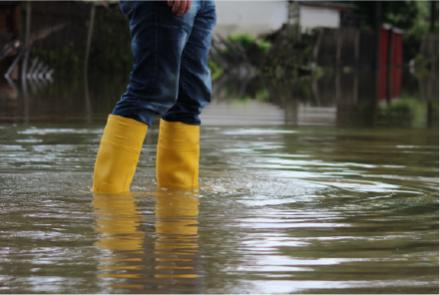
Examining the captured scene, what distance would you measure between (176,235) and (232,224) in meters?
0.34

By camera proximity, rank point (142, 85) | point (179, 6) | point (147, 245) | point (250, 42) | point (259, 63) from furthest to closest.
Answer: point (250, 42), point (259, 63), point (142, 85), point (179, 6), point (147, 245)

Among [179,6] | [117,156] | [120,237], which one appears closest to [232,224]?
[120,237]

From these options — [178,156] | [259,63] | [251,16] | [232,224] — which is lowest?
[259,63]

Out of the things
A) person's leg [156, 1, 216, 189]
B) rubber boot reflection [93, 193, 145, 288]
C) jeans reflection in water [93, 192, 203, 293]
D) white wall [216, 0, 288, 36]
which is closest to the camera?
jeans reflection in water [93, 192, 203, 293]

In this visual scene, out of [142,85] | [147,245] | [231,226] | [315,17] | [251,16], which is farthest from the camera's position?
[315,17]

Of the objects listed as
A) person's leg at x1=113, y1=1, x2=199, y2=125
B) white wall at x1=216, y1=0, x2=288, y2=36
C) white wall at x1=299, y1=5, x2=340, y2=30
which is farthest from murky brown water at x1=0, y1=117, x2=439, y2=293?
white wall at x1=299, y1=5, x2=340, y2=30

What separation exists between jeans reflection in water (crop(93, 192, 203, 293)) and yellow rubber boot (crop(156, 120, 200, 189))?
1.16 feet

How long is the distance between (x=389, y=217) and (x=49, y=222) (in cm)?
124

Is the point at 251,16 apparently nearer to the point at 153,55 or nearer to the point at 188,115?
the point at 188,115

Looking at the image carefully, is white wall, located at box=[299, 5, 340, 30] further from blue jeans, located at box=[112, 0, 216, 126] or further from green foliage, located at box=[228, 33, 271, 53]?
blue jeans, located at box=[112, 0, 216, 126]

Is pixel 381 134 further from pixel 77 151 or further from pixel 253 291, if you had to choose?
pixel 253 291

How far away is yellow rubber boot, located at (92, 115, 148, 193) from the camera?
17.3ft

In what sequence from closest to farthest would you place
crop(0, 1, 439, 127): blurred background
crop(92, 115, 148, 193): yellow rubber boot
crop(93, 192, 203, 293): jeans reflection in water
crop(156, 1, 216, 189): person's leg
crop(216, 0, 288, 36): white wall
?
crop(93, 192, 203, 293): jeans reflection in water < crop(92, 115, 148, 193): yellow rubber boot < crop(156, 1, 216, 189): person's leg < crop(0, 1, 439, 127): blurred background < crop(216, 0, 288, 36): white wall

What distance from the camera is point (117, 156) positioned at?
17.3 feet
